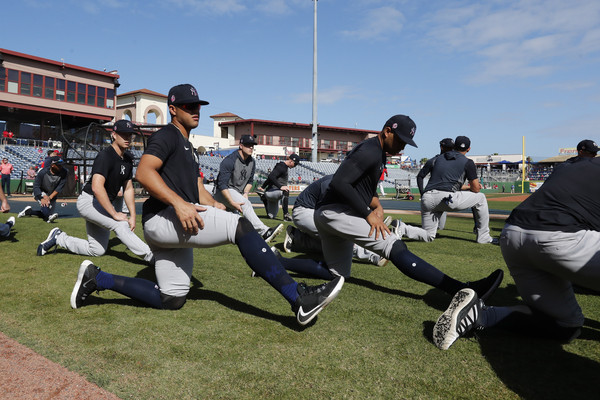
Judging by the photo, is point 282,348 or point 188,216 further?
point 188,216

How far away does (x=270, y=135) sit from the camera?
66500 millimetres

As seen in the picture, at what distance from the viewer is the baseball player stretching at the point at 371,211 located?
12.2ft

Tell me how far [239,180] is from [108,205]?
3329 millimetres

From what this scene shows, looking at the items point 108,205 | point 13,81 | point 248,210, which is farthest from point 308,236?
point 13,81

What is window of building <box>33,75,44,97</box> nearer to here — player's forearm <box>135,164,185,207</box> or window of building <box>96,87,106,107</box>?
window of building <box>96,87,106,107</box>

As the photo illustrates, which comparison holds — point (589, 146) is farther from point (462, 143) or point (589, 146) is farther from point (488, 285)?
point (488, 285)

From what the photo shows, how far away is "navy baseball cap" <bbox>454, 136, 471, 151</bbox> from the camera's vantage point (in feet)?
25.4

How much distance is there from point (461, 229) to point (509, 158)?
3483 inches

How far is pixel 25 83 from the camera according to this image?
127 ft

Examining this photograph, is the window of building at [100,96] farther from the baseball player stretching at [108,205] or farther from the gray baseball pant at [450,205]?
the gray baseball pant at [450,205]

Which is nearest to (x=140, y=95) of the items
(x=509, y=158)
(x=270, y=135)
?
(x=270, y=135)

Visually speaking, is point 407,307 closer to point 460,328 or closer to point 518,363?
point 460,328

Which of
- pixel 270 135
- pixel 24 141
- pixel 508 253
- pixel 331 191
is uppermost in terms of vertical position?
pixel 270 135

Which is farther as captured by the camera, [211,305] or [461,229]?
[461,229]
